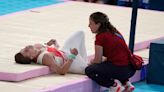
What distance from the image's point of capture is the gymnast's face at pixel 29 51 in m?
6.20

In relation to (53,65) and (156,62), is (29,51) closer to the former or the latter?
(53,65)

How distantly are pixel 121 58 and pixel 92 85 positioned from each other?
464mm

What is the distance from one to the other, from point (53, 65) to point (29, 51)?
31cm

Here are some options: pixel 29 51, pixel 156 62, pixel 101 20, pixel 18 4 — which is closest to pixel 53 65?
pixel 29 51

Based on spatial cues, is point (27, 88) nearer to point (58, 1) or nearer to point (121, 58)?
point (121, 58)

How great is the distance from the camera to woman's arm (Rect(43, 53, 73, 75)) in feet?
20.2

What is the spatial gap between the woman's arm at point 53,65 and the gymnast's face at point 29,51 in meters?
0.14

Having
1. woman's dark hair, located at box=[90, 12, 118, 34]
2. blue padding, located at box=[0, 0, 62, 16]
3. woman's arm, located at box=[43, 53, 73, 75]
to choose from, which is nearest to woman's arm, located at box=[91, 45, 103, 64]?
woman's dark hair, located at box=[90, 12, 118, 34]

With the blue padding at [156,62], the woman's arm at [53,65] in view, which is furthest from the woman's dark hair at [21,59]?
the blue padding at [156,62]

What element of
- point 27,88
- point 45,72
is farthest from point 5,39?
point 27,88

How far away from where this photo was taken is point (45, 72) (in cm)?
619

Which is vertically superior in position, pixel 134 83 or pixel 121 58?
pixel 121 58

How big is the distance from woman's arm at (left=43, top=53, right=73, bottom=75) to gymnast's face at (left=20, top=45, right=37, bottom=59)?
0.14 meters

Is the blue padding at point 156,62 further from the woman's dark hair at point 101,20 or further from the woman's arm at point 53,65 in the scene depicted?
the woman's arm at point 53,65
